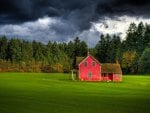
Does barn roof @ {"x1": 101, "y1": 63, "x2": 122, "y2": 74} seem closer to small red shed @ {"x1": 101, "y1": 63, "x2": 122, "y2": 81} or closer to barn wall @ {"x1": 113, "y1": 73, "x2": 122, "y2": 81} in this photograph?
small red shed @ {"x1": 101, "y1": 63, "x2": 122, "y2": 81}

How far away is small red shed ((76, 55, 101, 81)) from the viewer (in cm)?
9750

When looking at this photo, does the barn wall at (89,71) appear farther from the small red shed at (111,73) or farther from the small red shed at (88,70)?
the small red shed at (111,73)

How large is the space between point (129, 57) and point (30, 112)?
13145 centimetres

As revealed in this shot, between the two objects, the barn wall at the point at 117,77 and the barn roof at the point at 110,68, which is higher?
the barn roof at the point at 110,68

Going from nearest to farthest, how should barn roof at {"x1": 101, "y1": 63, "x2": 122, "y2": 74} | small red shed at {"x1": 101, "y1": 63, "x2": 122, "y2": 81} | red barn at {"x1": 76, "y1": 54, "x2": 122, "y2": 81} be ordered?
red barn at {"x1": 76, "y1": 54, "x2": 122, "y2": 81} < small red shed at {"x1": 101, "y1": 63, "x2": 122, "y2": 81} < barn roof at {"x1": 101, "y1": 63, "x2": 122, "y2": 74}

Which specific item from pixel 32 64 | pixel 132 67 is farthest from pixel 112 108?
pixel 32 64

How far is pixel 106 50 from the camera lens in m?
176

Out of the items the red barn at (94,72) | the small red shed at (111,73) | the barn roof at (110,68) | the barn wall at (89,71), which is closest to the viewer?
the barn wall at (89,71)

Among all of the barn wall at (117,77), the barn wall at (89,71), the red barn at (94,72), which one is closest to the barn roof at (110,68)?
the red barn at (94,72)

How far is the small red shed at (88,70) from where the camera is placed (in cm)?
9750

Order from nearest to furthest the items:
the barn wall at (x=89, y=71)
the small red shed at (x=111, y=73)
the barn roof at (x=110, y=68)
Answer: the barn wall at (x=89, y=71) → the small red shed at (x=111, y=73) → the barn roof at (x=110, y=68)

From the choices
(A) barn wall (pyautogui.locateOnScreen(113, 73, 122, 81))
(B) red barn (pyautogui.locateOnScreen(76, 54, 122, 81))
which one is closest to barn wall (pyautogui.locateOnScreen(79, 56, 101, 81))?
(B) red barn (pyautogui.locateOnScreen(76, 54, 122, 81))

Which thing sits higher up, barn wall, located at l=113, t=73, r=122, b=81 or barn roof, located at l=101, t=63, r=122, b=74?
barn roof, located at l=101, t=63, r=122, b=74

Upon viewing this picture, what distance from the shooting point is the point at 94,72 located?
98.4 meters
